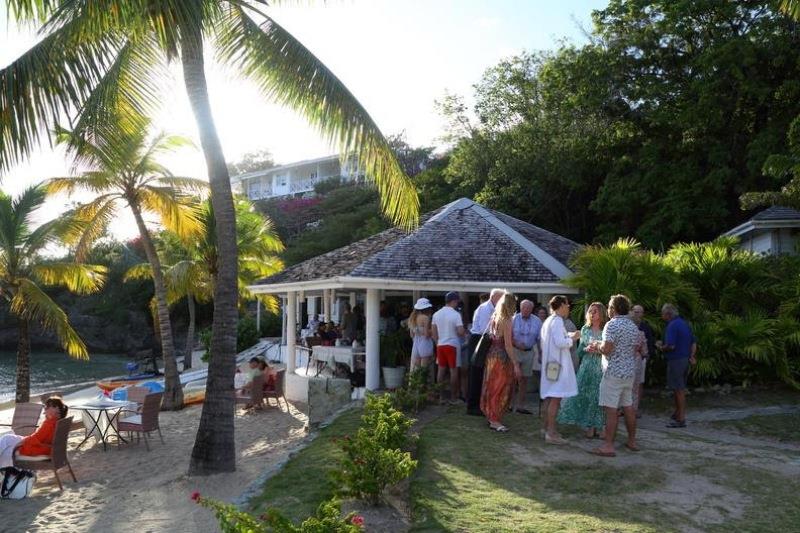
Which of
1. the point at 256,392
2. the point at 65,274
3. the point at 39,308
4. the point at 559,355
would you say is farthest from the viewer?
the point at 65,274

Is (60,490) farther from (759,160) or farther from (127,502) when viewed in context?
(759,160)

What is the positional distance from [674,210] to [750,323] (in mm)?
8593

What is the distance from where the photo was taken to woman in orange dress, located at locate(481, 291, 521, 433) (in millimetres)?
8961

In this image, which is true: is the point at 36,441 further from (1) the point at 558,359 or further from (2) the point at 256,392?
(1) the point at 558,359

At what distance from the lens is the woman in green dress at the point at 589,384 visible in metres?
8.41

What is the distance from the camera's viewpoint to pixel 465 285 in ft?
46.2

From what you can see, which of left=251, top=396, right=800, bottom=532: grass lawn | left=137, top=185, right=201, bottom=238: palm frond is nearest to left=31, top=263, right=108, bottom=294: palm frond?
left=137, top=185, right=201, bottom=238: palm frond

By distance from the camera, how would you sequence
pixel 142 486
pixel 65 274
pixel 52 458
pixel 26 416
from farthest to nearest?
pixel 65 274
pixel 26 416
pixel 142 486
pixel 52 458

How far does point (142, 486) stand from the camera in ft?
32.3

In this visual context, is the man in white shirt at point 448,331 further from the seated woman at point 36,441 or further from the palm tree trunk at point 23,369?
the palm tree trunk at point 23,369

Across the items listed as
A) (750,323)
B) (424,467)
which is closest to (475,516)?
(424,467)

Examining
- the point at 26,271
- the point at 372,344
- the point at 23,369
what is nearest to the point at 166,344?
the point at 23,369

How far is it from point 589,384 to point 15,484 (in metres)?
7.36

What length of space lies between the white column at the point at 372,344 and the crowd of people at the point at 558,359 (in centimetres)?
192
